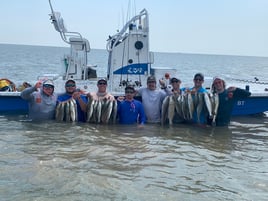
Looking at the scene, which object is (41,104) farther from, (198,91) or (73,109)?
(198,91)

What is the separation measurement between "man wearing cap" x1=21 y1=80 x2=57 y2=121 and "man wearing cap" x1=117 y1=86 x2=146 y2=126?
181 centimetres

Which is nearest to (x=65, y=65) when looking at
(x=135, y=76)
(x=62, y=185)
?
(x=135, y=76)

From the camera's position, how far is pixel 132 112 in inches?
377

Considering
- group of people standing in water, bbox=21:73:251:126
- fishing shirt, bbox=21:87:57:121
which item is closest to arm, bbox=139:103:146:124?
group of people standing in water, bbox=21:73:251:126

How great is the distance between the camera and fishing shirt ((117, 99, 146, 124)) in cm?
953

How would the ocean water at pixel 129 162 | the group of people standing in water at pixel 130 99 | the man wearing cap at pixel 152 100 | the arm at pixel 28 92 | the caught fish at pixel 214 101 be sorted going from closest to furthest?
the ocean water at pixel 129 162, the arm at pixel 28 92, the group of people standing in water at pixel 130 99, the caught fish at pixel 214 101, the man wearing cap at pixel 152 100

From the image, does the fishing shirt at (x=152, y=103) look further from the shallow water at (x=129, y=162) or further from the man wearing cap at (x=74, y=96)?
the man wearing cap at (x=74, y=96)

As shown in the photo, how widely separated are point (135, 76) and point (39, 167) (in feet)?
22.3

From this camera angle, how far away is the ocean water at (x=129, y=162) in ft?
17.7

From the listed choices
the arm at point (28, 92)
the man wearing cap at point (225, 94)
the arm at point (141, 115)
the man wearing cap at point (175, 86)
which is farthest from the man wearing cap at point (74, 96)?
the man wearing cap at point (225, 94)

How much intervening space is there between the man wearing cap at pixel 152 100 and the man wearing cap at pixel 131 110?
0.38m

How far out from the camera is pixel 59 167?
6.31 metres

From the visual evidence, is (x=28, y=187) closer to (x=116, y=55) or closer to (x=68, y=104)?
(x=68, y=104)

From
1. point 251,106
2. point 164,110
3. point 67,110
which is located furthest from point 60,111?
point 251,106
